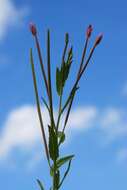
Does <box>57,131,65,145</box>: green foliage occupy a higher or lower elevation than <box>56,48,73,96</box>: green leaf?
lower

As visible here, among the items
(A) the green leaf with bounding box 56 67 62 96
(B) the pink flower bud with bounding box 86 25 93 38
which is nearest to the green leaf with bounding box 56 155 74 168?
(A) the green leaf with bounding box 56 67 62 96

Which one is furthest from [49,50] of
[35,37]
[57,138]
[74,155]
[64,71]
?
[74,155]

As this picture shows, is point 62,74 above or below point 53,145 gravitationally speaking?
above

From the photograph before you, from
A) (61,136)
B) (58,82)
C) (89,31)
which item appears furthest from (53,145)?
(89,31)

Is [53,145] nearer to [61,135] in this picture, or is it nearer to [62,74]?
[61,135]

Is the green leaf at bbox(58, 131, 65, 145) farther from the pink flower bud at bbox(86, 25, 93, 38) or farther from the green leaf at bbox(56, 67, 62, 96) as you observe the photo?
the pink flower bud at bbox(86, 25, 93, 38)

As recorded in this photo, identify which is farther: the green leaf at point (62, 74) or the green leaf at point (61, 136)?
the green leaf at point (62, 74)

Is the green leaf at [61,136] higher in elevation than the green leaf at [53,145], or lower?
higher

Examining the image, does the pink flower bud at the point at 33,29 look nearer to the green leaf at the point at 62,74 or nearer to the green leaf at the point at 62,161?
the green leaf at the point at 62,74

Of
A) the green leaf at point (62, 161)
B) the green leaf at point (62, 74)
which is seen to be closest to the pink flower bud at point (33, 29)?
the green leaf at point (62, 74)

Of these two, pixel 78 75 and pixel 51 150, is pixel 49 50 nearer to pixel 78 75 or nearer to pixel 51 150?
pixel 78 75
